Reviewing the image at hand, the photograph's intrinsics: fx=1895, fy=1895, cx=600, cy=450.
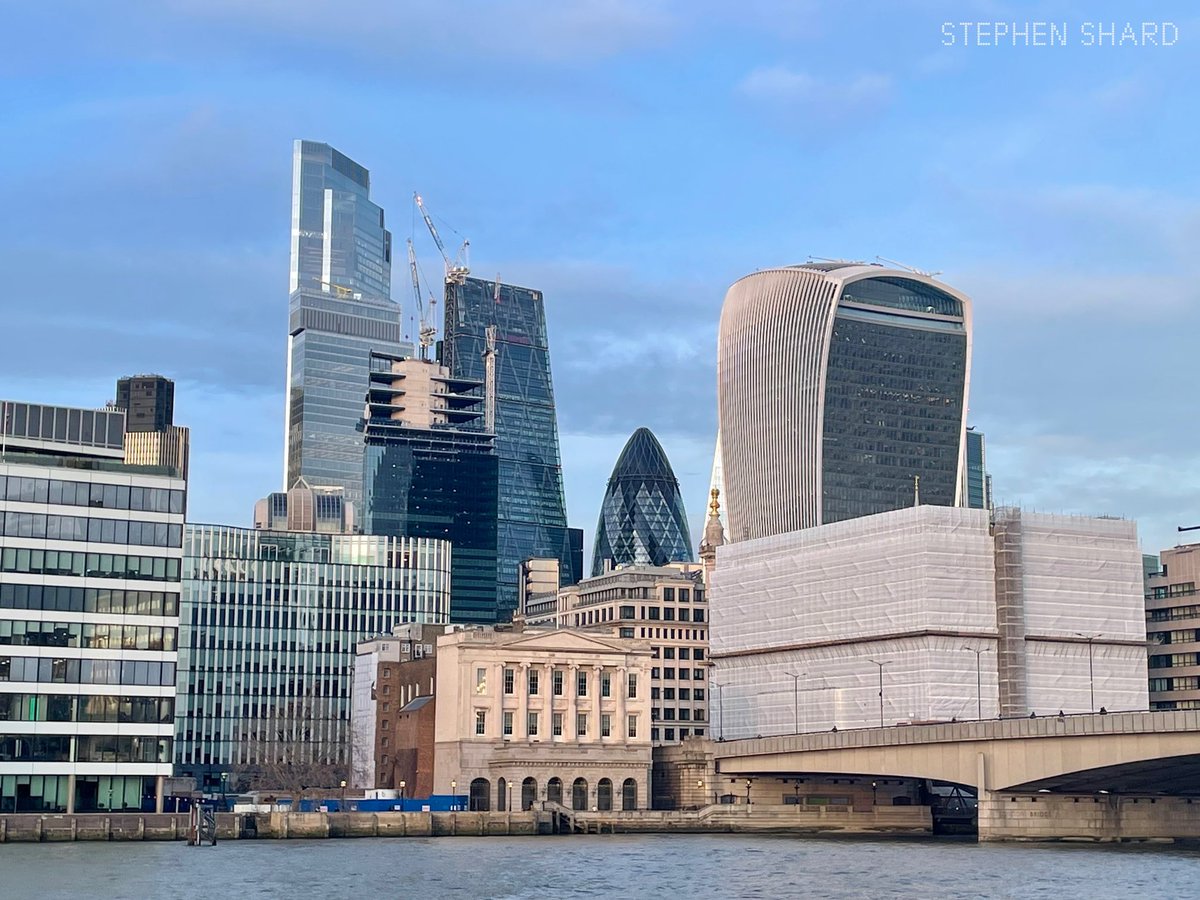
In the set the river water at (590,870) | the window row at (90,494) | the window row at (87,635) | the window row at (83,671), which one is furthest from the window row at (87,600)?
the river water at (590,870)

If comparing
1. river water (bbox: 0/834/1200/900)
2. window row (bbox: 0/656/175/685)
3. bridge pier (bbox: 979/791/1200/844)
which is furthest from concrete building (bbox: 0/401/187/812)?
bridge pier (bbox: 979/791/1200/844)

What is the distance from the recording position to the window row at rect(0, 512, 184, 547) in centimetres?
16300

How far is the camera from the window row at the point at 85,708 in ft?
531

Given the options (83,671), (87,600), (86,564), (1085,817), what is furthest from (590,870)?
(86,564)

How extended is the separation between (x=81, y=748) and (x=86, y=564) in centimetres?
1593

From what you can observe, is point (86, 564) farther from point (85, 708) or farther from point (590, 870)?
point (590, 870)

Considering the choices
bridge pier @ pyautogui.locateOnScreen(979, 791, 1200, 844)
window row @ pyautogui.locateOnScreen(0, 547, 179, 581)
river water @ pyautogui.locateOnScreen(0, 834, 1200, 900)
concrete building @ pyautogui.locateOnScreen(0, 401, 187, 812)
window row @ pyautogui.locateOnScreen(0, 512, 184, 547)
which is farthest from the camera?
window row @ pyautogui.locateOnScreen(0, 512, 184, 547)

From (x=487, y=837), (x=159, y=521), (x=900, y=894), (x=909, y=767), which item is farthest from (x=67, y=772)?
(x=900, y=894)

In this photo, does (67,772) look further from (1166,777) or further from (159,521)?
(1166,777)

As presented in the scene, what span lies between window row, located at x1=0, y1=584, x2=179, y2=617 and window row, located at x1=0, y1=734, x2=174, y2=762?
35.9 ft

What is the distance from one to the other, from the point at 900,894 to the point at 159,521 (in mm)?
87850

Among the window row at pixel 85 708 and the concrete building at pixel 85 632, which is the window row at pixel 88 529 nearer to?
the concrete building at pixel 85 632

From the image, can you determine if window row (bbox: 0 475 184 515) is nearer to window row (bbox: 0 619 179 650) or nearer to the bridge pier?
window row (bbox: 0 619 179 650)

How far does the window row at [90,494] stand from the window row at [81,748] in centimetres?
2018
